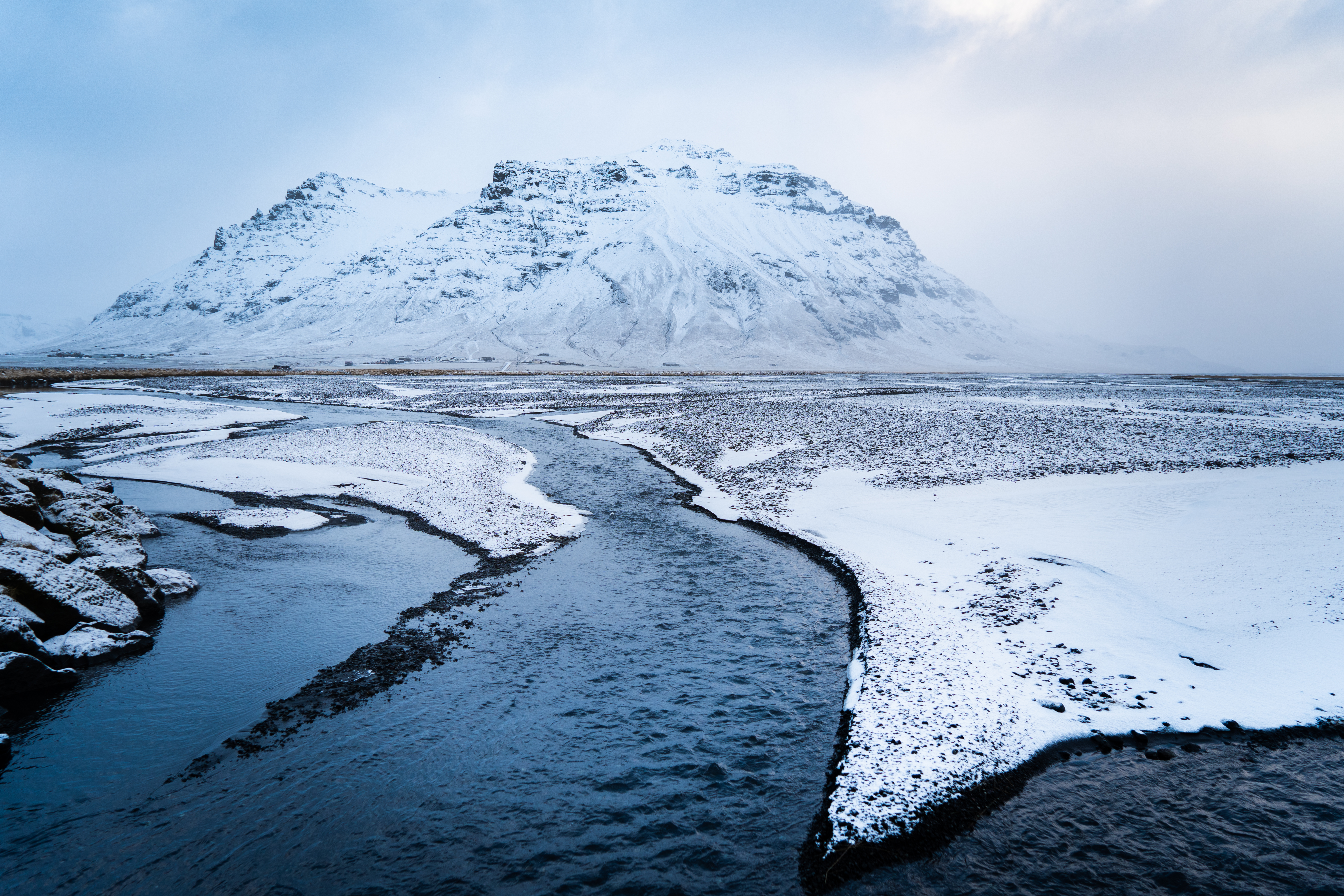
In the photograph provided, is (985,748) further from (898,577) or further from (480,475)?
(480,475)

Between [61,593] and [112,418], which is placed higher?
[112,418]

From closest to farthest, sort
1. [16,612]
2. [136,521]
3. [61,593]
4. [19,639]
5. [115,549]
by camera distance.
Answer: [19,639] → [16,612] → [61,593] → [115,549] → [136,521]

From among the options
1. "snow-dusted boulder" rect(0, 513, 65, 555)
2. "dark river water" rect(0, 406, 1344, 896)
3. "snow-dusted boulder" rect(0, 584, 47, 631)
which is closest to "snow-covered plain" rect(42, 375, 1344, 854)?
"dark river water" rect(0, 406, 1344, 896)

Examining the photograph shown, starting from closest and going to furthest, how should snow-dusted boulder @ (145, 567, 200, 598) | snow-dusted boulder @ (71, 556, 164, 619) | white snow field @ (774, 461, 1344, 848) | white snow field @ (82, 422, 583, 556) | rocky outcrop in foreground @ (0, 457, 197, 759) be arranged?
white snow field @ (774, 461, 1344, 848), rocky outcrop in foreground @ (0, 457, 197, 759), snow-dusted boulder @ (71, 556, 164, 619), snow-dusted boulder @ (145, 567, 200, 598), white snow field @ (82, 422, 583, 556)

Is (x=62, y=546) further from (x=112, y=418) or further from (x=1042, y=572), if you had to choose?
(x=112, y=418)

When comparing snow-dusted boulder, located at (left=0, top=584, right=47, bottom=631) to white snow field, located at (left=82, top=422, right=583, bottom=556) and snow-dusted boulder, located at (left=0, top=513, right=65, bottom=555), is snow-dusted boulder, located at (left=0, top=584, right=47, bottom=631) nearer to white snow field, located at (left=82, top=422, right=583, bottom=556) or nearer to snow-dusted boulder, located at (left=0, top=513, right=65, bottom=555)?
snow-dusted boulder, located at (left=0, top=513, right=65, bottom=555)


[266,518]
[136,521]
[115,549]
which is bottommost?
[266,518]

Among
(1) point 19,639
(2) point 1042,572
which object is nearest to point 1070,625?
(2) point 1042,572

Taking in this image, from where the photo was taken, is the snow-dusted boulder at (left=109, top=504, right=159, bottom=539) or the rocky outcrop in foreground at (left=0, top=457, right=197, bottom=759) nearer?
the rocky outcrop in foreground at (left=0, top=457, right=197, bottom=759)
